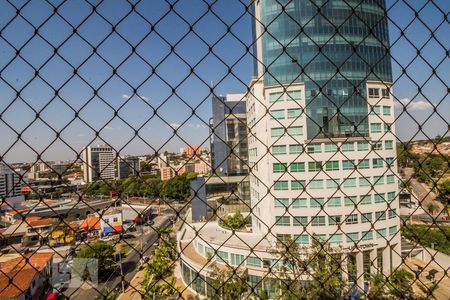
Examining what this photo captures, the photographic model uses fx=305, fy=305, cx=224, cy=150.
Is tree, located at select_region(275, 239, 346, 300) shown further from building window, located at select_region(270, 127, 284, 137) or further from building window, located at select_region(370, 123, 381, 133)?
building window, located at select_region(370, 123, 381, 133)

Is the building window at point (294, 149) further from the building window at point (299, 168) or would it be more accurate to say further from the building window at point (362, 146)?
the building window at point (362, 146)

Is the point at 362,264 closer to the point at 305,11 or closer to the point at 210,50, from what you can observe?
the point at 305,11

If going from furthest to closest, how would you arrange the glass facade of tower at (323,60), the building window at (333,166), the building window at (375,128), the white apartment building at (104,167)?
the building window at (375,128), the building window at (333,166), the glass facade of tower at (323,60), the white apartment building at (104,167)

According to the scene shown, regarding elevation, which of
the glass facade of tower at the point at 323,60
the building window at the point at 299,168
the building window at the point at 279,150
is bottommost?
the building window at the point at 299,168

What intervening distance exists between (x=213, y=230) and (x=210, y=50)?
13.3m

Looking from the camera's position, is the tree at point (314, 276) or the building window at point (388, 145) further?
the building window at point (388, 145)

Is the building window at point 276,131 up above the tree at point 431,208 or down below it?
above

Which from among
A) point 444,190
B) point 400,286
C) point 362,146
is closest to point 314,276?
point 400,286

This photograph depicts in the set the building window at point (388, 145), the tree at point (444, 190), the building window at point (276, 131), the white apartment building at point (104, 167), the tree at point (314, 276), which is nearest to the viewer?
the white apartment building at point (104, 167)

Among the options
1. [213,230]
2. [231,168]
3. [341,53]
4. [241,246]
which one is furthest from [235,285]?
[231,168]

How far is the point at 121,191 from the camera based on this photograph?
1522 millimetres

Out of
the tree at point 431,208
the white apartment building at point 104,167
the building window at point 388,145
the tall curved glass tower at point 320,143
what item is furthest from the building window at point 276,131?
the white apartment building at point 104,167

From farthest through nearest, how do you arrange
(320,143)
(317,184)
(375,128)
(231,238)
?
(231,238) → (375,128) → (317,184) → (320,143)

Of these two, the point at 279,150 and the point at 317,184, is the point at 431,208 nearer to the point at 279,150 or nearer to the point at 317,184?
the point at 317,184
